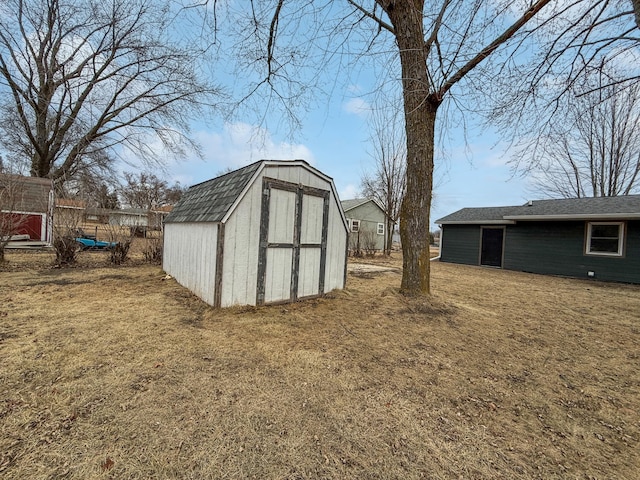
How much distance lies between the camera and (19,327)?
349cm

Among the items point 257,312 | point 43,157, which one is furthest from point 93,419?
point 43,157

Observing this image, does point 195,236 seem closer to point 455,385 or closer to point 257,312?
point 257,312

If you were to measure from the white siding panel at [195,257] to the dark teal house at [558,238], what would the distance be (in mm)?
12768

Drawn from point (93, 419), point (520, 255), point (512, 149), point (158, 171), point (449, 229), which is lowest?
point (93, 419)

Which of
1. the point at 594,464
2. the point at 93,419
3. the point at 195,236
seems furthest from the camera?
the point at 195,236

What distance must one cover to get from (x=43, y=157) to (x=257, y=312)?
1925cm

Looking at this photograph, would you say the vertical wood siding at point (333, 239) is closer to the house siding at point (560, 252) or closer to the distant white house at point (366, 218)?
the house siding at point (560, 252)

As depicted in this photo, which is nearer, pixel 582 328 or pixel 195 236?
pixel 582 328

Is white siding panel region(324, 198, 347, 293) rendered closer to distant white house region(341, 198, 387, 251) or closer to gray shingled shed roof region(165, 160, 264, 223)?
gray shingled shed roof region(165, 160, 264, 223)

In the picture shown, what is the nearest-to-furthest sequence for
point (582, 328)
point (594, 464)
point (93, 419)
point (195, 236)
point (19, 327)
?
point (594, 464) → point (93, 419) → point (19, 327) → point (582, 328) → point (195, 236)

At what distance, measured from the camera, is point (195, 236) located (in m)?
5.45

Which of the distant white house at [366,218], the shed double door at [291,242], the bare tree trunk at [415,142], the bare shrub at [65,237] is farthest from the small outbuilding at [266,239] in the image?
the distant white house at [366,218]

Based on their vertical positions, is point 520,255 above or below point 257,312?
above

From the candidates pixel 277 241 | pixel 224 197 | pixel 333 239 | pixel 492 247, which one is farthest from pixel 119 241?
pixel 492 247
